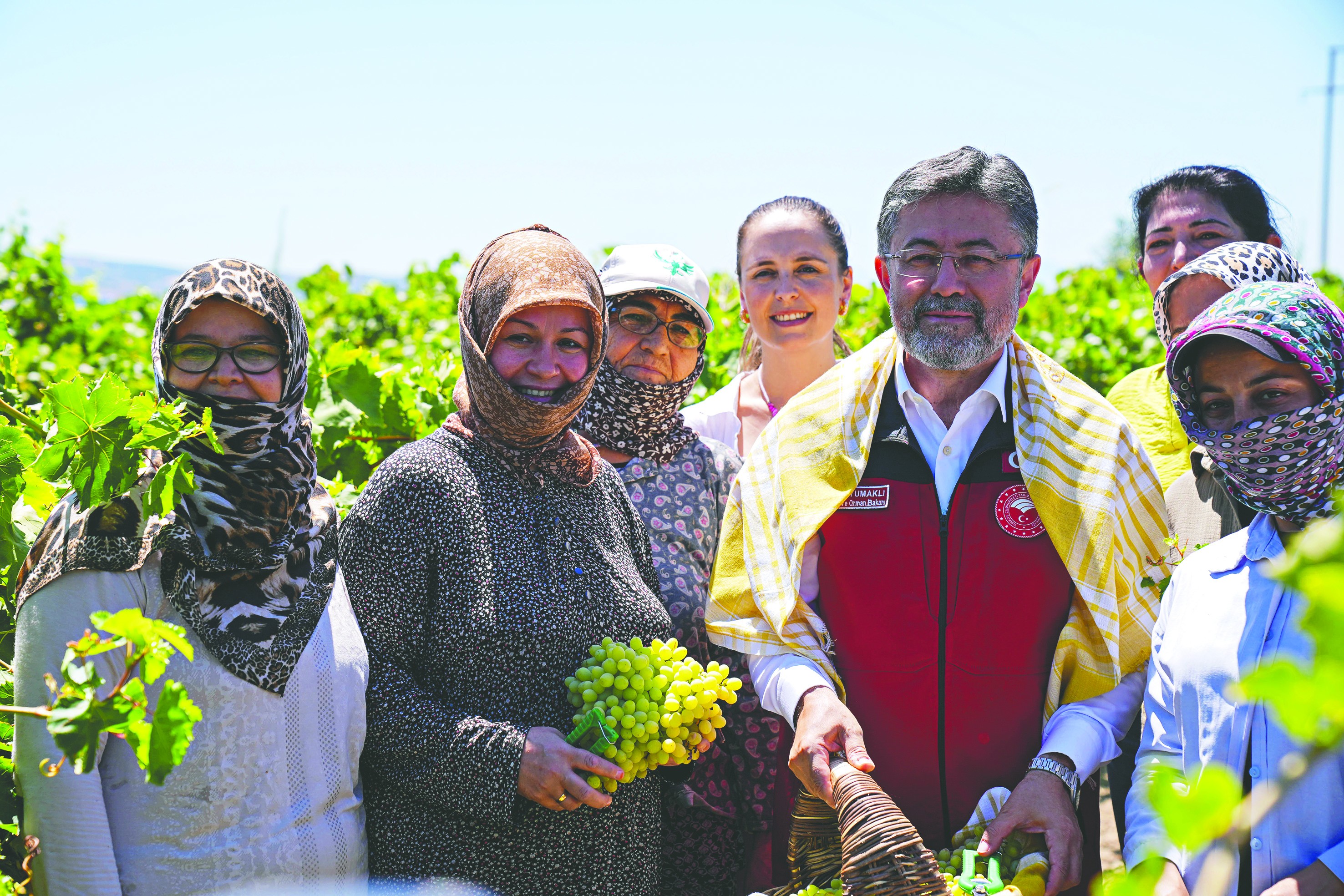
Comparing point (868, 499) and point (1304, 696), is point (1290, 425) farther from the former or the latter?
point (1304, 696)

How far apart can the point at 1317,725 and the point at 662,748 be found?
179 cm

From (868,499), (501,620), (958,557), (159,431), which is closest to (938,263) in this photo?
(868,499)

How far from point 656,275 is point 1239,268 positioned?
1.79 m

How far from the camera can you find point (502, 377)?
254cm

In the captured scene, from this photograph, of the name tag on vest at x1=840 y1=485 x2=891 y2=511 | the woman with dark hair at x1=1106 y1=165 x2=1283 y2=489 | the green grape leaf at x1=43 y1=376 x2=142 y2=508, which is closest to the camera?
the green grape leaf at x1=43 y1=376 x2=142 y2=508

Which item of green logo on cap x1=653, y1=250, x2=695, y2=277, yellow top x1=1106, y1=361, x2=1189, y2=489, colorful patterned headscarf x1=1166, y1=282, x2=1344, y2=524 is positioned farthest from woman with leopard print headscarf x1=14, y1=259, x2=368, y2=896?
yellow top x1=1106, y1=361, x2=1189, y2=489

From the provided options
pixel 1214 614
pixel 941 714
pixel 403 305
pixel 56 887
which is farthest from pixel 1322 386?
pixel 403 305

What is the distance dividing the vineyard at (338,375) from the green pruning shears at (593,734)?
0.06m

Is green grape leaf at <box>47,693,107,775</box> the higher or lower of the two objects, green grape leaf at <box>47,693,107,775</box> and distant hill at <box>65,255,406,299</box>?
the lower

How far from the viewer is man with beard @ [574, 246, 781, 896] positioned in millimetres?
2848

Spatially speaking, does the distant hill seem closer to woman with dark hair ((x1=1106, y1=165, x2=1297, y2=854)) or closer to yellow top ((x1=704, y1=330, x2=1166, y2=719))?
yellow top ((x1=704, y1=330, x2=1166, y2=719))

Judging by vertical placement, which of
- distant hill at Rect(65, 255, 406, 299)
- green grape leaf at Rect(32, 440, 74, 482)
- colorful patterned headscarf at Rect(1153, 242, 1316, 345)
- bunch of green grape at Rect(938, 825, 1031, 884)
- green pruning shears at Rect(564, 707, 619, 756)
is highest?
distant hill at Rect(65, 255, 406, 299)

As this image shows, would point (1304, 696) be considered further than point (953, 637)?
No

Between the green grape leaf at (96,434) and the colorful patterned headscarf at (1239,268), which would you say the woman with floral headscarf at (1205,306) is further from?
the green grape leaf at (96,434)
